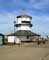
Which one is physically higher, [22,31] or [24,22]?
[24,22]

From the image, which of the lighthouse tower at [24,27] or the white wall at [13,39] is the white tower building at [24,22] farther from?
the white wall at [13,39]

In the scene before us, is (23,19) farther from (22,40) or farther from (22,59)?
(22,59)

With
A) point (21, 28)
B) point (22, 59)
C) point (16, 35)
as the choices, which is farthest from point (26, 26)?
point (22, 59)

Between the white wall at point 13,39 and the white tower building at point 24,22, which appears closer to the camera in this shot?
the white wall at point 13,39

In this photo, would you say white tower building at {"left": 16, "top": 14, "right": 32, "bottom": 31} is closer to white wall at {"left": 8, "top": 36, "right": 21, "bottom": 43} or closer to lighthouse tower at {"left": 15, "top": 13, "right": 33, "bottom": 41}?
lighthouse tower at {"left": 15, "top": 13, "right": 33, "bottom": 41}

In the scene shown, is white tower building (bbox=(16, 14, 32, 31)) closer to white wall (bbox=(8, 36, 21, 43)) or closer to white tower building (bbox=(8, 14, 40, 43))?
white tower building (bbox=(8, 14, 40, 43))

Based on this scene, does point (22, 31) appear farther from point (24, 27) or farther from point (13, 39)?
point (13, 39)

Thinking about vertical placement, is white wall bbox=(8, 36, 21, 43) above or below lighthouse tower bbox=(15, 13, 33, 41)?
below

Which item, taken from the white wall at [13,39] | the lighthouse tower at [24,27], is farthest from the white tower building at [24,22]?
the white wall at [13,39]

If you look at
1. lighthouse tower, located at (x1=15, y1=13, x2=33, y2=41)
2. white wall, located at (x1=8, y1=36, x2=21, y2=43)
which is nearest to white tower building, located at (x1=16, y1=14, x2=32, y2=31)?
lighthouse tower, located at (x1=15, y1=13, x2=33, y2=41)

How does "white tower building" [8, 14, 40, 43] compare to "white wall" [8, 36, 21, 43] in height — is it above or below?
above

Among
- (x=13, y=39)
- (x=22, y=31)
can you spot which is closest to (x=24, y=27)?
(x=22, y=31)

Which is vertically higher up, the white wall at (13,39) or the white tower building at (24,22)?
the white tower building at (24,22)

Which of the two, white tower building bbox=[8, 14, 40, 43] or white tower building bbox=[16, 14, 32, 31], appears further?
white tower building bbox=[16, 14, 32, 31]
